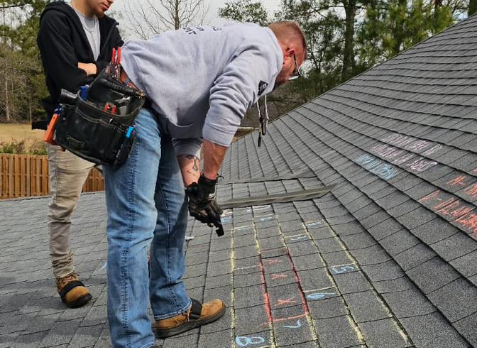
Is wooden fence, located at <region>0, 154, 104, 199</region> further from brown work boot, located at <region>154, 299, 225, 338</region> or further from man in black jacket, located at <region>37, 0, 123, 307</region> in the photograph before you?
brown work boot, located at <region>154, 299, 225, 338</region>

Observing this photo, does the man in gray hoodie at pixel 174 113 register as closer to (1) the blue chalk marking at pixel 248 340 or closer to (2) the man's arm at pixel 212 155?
(2) the man's arm at pixel 212 155

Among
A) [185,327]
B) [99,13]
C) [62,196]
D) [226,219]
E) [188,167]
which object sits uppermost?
[99,13]

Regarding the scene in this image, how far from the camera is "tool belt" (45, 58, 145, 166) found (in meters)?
2.00

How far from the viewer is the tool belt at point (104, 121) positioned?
200cm

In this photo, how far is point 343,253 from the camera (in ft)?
9.87

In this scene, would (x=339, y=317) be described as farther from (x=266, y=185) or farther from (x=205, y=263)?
(x=266, y=185)

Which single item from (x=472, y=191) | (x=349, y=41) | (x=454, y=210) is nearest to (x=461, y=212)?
(x=454, y=210)

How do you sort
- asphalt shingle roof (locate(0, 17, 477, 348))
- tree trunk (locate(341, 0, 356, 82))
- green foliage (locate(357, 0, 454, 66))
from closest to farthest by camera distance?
asphalt shingle roof (locate(0, 17, 477, 348))
green foliage (locate(357, 0, 454, 66))
tree trunk (locate(341, 0, 356, 82))

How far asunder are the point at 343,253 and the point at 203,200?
1.25m

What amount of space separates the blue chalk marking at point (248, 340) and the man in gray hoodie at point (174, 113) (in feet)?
1.38

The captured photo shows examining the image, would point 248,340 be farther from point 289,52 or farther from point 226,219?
point 226,219

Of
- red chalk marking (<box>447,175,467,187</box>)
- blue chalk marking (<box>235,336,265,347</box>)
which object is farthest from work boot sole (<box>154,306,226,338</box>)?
red chalk marking (<box>447,175,467,187</box>)

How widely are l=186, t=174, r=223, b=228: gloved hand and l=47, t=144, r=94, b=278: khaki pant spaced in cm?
111

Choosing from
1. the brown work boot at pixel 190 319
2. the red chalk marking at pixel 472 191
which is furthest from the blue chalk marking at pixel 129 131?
the red chalk marking at pixel 472 191
